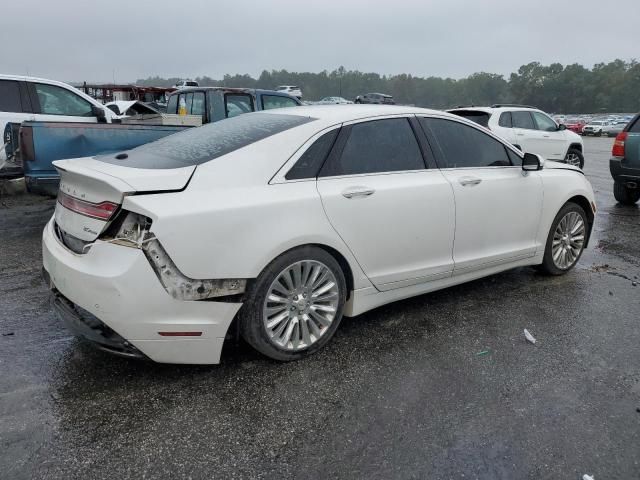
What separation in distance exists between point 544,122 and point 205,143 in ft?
39.1

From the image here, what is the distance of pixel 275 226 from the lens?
298cm

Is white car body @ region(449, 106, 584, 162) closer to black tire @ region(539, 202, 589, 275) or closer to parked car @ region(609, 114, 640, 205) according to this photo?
parked car @ region(609, 114, 640, 205)

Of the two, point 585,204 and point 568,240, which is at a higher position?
point 585,204

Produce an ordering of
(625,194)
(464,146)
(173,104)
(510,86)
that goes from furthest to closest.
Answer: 1. (510,86)
2. (173,104)
3. (625,194)
4. (464,146)

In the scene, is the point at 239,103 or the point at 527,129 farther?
the point at 527,129

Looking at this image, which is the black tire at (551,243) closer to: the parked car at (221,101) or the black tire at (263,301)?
the black tire at (263,301)

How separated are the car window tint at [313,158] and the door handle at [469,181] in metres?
1.11

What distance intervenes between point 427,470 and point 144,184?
6.51 feet

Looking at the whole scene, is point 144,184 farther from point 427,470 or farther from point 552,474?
point 552,474

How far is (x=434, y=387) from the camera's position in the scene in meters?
3.03

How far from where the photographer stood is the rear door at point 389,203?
334 cm

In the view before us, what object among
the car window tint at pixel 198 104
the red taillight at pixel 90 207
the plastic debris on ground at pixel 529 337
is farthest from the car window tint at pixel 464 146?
the car window tint at pixel 198 104

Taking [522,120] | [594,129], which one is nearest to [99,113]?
[522,120]

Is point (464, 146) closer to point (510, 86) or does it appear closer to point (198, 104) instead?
point (198, 104)
